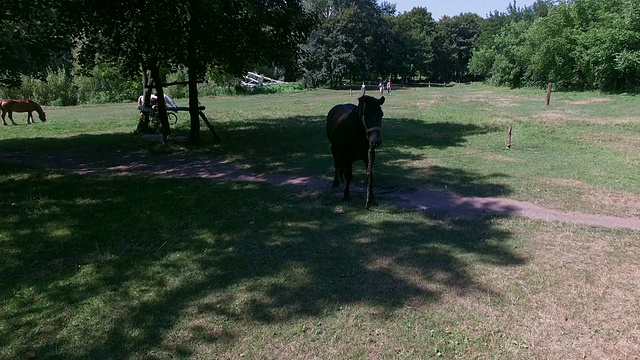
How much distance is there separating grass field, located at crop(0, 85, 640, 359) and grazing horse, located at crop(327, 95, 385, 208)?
0.66 m

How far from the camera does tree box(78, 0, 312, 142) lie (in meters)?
11.7

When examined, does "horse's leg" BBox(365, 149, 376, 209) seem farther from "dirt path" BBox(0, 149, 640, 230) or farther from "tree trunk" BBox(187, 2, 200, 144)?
"tree trunk" BBox(187, 2, 200, 144)

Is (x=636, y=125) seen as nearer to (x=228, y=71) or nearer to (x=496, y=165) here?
(x=496, y=165)

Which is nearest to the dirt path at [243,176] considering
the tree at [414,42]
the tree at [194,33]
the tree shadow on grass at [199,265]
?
the tree shadow on grass at [199,265]

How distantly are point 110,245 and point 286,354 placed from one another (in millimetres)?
3542

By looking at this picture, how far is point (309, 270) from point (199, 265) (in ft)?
4.46

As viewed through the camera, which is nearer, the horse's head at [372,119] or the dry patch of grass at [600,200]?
the horse's head at [372,119]

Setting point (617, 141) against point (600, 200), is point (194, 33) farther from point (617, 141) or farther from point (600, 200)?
point (617, 141)

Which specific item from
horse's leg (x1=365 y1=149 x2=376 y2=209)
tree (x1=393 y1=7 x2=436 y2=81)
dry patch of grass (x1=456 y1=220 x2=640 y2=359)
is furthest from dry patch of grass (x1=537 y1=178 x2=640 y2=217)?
tree (x1=393 y1=7 x2=436 y2=81)

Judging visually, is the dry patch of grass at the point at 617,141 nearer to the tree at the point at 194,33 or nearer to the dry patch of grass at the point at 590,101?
the tree at the point at 194,33

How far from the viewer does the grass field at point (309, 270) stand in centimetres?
382

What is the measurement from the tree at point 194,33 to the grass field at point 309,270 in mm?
4570

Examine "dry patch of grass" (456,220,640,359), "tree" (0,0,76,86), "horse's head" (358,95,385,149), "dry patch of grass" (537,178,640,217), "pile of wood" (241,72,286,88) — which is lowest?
"dry patch of grass" (456,220,640,359)

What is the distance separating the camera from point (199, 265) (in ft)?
17.4
